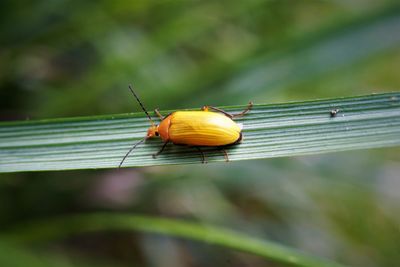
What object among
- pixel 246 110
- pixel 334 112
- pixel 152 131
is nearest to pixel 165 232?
pixel 152 131

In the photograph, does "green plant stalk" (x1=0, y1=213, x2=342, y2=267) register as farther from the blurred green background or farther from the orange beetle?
the orange beetle

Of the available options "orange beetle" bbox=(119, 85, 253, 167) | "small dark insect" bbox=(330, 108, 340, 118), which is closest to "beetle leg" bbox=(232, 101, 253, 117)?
"orange beetle" bbox=(119, 85, 253, 167)

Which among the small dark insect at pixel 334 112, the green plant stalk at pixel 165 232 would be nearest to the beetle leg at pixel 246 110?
the small dark insect at pixel 334 112

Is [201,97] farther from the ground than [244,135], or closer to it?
farther from the ground

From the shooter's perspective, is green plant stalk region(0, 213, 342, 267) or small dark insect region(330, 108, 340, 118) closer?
small dark insect region(330, 108, 340, 118)

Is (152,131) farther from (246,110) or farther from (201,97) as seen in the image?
(201,97)

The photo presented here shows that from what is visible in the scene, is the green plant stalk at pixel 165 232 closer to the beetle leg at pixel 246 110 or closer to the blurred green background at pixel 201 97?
the blurred green background at pixel 201 97
